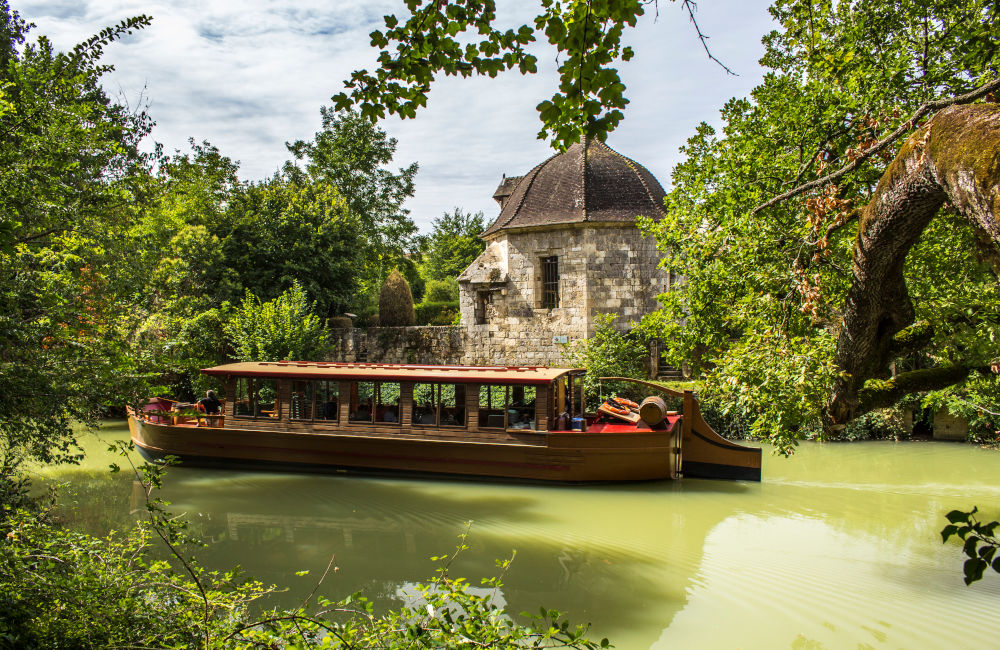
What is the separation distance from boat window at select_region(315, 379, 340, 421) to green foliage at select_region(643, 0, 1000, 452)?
21.3 ft

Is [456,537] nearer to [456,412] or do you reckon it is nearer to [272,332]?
[456,412]

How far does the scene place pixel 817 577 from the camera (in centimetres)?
701

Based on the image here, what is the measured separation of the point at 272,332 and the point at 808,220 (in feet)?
46.0

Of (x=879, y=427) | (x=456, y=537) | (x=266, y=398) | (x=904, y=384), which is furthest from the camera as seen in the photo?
(x=879, y=427)

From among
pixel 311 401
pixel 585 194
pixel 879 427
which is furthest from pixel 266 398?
pixel 879 427

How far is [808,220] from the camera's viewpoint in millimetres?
5082

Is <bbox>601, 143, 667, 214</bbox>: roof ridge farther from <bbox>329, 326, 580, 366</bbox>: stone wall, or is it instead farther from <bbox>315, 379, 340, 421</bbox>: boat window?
<bbox>315, 379, 340, 421</bbox>: boat window

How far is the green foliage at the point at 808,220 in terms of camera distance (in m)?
5.01

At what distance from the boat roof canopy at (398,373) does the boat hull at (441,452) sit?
1039 millimetres

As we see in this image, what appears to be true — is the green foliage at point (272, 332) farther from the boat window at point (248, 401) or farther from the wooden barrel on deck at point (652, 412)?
the wooden barrel on deck at point (652, 412)

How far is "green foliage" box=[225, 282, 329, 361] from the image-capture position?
16.4 meters

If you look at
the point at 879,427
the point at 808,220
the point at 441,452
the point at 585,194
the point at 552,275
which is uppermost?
the point at 585,194

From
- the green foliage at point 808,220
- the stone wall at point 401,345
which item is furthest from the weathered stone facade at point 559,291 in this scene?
the green foliage at point 808,220

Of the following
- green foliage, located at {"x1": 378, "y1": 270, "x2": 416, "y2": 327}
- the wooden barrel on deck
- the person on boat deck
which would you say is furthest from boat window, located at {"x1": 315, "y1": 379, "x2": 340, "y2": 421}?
green foliage, located at {"x1": 378, "y1": 270, "x2": 416, "y2": 327}
